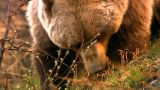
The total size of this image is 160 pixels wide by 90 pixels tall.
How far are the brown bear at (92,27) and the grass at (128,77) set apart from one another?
13 cm

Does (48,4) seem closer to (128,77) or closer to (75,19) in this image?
(75,19)

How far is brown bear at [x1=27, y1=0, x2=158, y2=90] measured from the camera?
17.7ft

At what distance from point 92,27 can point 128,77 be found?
0.82 m

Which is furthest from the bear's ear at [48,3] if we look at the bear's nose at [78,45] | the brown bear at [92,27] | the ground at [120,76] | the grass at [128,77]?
the grass at [128,77]

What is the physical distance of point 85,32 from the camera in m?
5.52

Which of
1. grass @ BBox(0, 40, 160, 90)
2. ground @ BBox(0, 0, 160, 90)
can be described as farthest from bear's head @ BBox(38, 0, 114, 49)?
grass @ BBox(0, 40, 160, 90)

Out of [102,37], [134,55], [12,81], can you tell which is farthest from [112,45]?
[12,81]

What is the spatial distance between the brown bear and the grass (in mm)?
132

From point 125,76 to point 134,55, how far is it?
0.37 metres

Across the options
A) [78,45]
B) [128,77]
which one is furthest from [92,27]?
[128,77]

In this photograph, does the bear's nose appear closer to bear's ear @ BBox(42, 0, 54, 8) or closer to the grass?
the grass

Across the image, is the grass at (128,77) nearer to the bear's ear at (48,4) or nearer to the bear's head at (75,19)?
the bear's head at (75,19)

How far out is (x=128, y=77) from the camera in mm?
5977

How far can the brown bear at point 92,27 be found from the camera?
5391 millimetres
